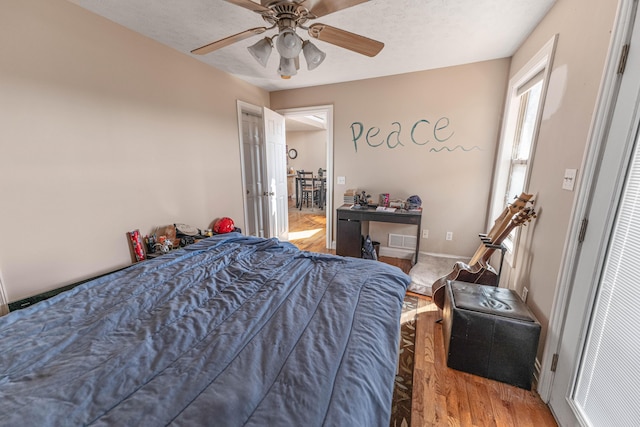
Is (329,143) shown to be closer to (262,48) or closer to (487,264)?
(262,48)

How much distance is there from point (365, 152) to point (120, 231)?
9.41ft

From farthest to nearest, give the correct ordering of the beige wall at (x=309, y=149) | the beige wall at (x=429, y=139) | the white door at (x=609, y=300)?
the beige wall at (x=309, y=149)
the beige wall at (x=429, y=139)
the white door at (x=609, y=300)

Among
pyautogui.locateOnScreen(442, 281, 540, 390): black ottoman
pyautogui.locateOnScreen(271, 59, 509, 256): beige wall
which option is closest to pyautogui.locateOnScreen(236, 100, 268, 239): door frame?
pyautogui.locateOnScreen(271, 59, 509, 256): beige wall

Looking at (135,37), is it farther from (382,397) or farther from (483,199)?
(483,199)

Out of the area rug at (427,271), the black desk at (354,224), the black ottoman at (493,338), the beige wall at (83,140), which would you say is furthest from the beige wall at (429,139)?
the beige wall at (83,140)

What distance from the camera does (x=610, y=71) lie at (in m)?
1.10

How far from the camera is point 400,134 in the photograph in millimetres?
3295

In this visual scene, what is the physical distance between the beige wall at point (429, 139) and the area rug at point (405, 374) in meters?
1.43

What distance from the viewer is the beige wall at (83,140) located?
152 centimetres

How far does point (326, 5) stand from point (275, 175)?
8.53 ft

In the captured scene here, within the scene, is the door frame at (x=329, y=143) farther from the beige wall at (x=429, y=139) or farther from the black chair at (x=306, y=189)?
the black chair at (x=306, y=189)

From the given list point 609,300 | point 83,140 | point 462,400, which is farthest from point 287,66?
point 462,400

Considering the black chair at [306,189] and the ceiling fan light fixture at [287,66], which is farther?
the black chair at [306,189]

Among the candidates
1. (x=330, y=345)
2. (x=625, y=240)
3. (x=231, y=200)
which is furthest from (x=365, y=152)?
(x=330, y=345)
